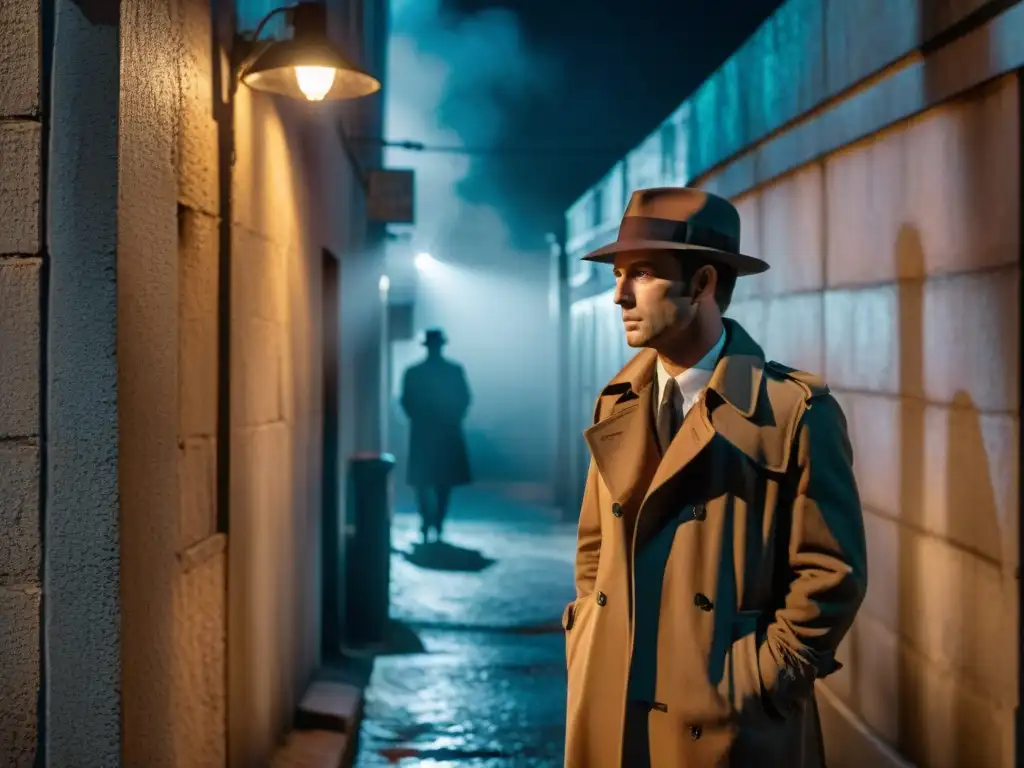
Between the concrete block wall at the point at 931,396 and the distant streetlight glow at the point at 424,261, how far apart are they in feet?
74.7

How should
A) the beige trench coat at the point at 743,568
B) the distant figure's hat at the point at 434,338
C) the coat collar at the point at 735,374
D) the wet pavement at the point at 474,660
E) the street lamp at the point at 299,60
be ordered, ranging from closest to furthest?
the beige trench coat at the point at 743,568 → the coat collar at the point at 735,374 → the street lamp at the point at 299,60 → the wet pavement at the point at 474,660 → the distant figure's hat at the point at 434,338

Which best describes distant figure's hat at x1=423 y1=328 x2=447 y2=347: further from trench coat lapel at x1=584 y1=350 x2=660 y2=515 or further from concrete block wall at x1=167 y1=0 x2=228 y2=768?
trench coat lapel at x1=584 y1=350 x2=660 y2=515

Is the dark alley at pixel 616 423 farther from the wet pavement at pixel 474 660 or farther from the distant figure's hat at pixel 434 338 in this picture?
the distant figure's hat at pixel 434 338

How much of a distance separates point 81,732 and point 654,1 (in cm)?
2918

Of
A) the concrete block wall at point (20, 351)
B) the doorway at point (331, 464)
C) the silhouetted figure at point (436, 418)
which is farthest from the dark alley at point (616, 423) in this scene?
the silhouetted figure at point (436, 418)

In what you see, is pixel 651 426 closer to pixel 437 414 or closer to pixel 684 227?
pixel 684 227

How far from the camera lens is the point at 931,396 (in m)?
3.79

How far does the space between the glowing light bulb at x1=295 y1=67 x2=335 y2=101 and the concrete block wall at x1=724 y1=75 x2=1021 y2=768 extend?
2.18m

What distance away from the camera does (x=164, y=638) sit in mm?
3385

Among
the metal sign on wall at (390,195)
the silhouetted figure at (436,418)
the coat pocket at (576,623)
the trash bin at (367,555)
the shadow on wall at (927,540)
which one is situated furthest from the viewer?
the silhouetted figure at (436,418)

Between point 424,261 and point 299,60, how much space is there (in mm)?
23775

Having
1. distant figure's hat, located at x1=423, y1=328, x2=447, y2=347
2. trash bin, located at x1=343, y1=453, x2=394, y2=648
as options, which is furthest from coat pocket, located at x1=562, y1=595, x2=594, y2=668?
distant figure's hat, located at x1=423, y1=328, x2=447, y2=347

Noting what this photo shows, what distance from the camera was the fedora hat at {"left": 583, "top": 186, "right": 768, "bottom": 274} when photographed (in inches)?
113

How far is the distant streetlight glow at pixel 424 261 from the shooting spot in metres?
27.5
